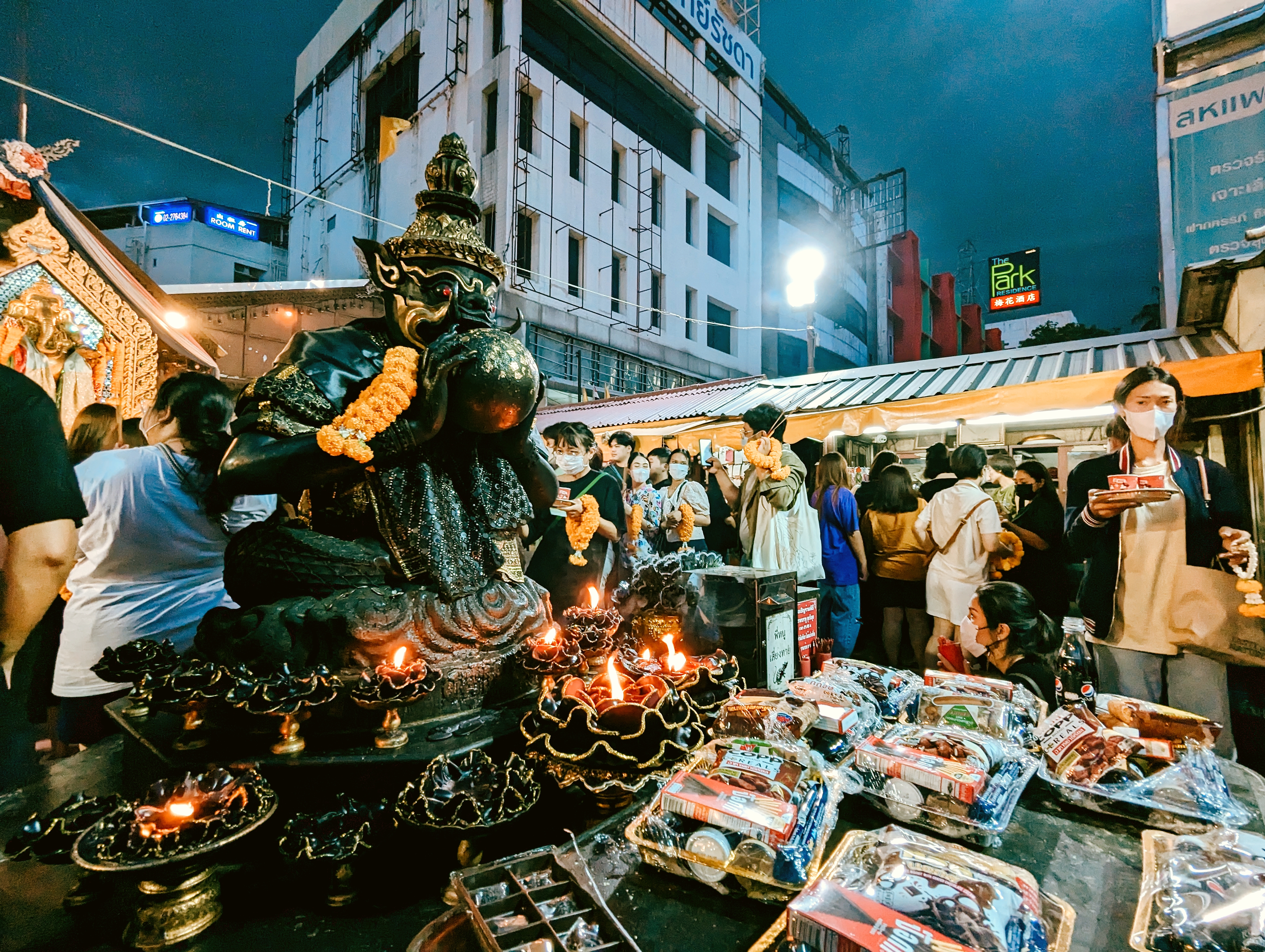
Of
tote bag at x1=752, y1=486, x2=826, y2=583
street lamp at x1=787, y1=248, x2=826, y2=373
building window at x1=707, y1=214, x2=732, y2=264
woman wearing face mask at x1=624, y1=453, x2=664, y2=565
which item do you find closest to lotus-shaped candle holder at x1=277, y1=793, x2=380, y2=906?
woman wearing face mask at x1=624, y1=453, x2=664, y2=565

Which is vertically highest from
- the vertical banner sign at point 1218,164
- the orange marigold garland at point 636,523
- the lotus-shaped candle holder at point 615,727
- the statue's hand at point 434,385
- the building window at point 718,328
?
the building window at point 718,328

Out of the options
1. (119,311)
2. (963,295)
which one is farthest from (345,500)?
(963,295)

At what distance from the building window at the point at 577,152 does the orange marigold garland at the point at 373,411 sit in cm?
1626

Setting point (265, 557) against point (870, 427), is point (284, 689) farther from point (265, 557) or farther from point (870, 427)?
point (870, 427)

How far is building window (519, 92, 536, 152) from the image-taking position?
47.0 feet

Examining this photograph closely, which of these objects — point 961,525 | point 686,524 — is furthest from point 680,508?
point 961,525

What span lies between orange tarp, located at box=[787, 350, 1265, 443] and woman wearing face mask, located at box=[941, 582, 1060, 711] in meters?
2.39

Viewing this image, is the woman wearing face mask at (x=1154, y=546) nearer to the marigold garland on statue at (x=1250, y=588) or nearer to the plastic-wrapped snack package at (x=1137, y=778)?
the marigold garland on statue at (x=1250, y=588)

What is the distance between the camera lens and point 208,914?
1259 millimetres

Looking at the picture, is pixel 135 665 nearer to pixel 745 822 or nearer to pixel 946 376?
pixel 745 822

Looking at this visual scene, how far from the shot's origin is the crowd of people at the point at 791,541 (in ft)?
6.57

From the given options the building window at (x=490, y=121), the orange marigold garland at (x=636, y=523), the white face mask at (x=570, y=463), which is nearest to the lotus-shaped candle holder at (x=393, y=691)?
the white face mask at (x=570, y=463)

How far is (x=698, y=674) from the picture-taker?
1878 mm

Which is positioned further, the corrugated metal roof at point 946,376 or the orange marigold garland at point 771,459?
the corrugated metal roof at point 946,376
